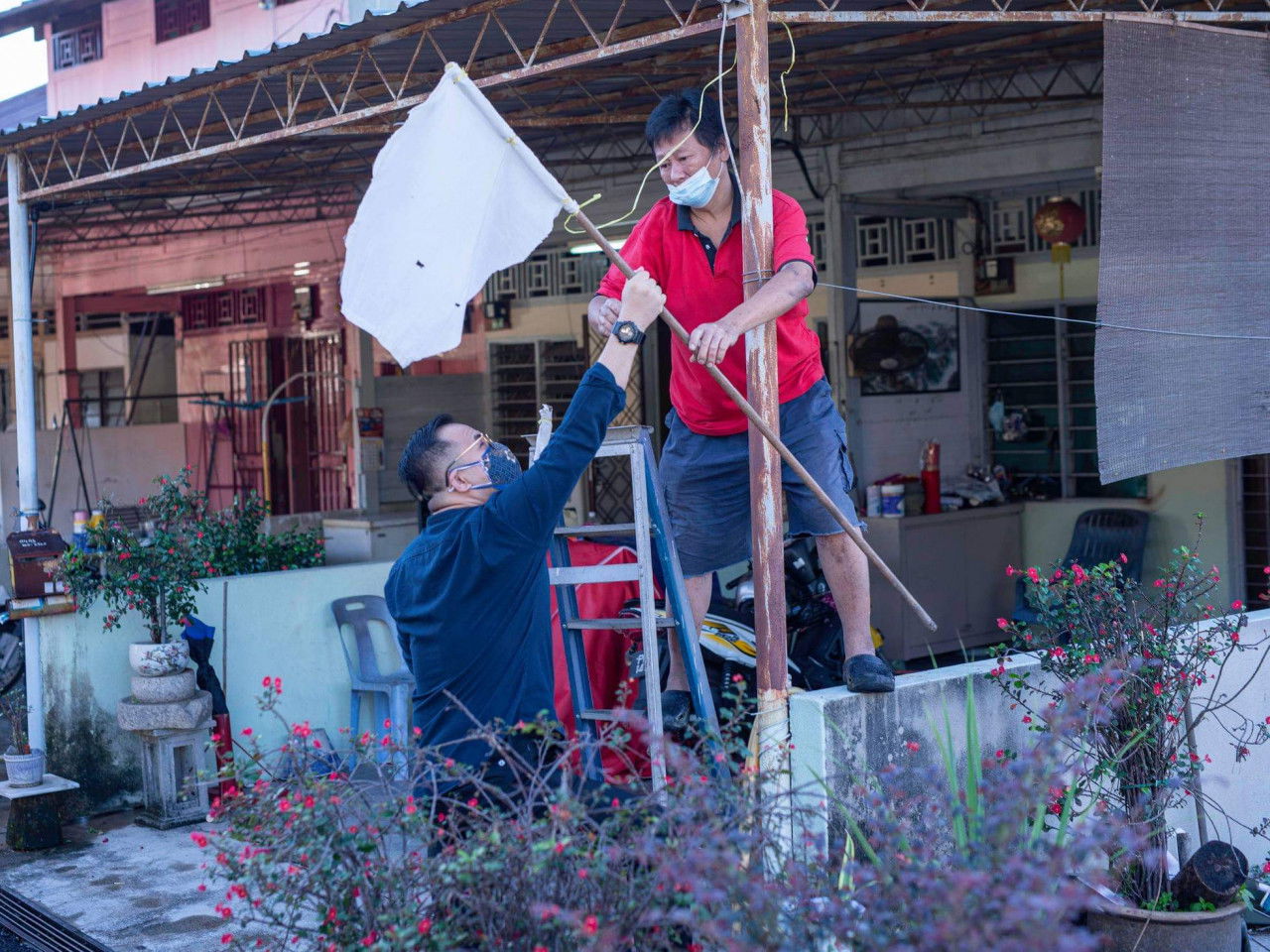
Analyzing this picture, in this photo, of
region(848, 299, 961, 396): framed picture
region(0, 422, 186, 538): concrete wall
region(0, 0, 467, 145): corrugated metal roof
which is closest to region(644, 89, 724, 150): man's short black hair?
region(0, 0, 467, 145): corrugated metal roof

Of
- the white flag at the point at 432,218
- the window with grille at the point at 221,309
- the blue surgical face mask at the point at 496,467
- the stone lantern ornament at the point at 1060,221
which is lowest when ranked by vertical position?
the blue surgical face mask at the point at 496,467

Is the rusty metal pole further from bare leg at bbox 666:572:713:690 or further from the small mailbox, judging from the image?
the small mailbox

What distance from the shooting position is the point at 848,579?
397cm

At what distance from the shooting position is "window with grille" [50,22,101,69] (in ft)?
67.4

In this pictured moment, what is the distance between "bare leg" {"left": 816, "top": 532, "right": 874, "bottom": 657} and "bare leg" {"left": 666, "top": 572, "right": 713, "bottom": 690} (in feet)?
1.39

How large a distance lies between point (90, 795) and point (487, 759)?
155 inches

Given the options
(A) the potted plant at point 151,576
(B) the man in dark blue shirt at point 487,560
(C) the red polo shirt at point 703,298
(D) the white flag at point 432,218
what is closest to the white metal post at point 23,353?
(A) the potted plant at point 151,576

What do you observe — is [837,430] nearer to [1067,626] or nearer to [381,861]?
[1067,626]

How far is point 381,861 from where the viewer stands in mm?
2592

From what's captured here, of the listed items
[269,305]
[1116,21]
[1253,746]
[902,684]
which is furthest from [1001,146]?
[269,305]

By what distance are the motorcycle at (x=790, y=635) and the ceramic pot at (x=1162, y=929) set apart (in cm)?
171

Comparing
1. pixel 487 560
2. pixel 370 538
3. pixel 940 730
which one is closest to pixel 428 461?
pixel 487 560

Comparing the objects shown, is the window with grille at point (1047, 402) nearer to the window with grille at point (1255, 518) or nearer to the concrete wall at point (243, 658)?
the window with grille at point (1255, 518)

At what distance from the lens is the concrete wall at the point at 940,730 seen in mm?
3533
